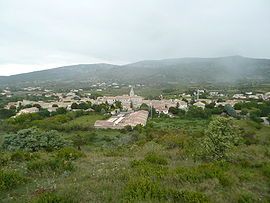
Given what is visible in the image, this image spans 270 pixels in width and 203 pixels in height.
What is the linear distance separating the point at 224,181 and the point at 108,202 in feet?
7.81

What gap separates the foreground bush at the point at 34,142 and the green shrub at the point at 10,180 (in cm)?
1321

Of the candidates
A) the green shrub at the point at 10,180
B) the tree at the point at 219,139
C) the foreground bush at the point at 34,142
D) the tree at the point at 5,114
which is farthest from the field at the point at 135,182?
the tree at the point at 5,114

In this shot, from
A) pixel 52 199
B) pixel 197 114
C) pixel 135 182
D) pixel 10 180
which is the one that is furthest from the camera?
pixel 197 114

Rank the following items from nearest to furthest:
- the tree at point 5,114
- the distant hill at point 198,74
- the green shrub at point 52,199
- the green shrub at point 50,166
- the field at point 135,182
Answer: the green shrub at point 52,199
the field at point 135,182
the green shrub at point 50,166
the tree at point 5,114
the distant hill at point 198,74

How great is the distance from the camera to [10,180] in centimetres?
661

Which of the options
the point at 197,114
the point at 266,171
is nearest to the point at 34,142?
the point at 266,171

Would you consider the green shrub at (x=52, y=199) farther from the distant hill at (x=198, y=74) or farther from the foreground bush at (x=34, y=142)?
the distant hill at (x=198, y=74)

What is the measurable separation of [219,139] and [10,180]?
18.1 feet

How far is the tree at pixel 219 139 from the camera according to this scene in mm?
9336

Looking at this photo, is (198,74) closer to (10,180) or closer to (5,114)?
(5,114)

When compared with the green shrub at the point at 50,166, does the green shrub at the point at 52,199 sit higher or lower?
higher

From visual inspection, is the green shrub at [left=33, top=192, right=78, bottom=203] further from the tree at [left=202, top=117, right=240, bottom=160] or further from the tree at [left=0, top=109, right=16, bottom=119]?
the tree at [left=0, top=109, right=16, bottom=119]

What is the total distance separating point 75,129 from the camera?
118ft

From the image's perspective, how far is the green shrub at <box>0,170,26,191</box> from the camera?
6.43m
